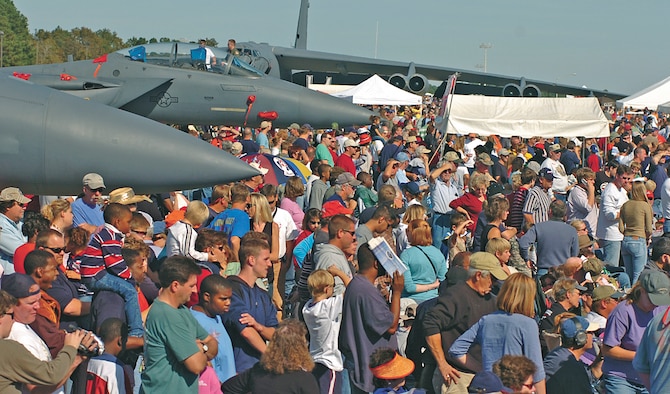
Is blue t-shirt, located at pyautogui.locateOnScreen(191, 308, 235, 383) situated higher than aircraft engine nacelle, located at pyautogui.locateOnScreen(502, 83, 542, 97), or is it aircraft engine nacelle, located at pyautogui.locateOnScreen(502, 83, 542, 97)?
aircraft engine nacelle, located at pyautogui.locateOnScreen(502, 83, 542, 97)

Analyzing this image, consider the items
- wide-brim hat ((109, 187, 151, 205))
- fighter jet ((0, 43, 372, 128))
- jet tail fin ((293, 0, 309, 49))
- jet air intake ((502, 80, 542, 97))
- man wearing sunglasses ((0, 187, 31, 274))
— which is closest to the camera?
man wearing sunglasses ((0, 187, 31, 274))

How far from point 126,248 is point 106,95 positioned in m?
8.64

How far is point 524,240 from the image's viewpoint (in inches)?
342

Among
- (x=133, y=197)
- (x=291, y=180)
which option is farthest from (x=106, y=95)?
(x=133, y=197)

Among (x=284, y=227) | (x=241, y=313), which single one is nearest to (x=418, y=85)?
(x=284, y=227)

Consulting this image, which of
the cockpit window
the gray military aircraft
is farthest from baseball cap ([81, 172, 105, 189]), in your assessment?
the gray military aircraft

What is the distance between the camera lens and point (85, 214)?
7598 millimetres

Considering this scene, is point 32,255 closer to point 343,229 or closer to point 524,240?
point 343,229

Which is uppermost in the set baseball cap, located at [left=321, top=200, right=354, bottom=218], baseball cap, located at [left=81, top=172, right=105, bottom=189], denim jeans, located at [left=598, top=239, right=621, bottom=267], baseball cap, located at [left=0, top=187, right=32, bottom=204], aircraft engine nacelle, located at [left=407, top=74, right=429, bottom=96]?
aircraft engine nacelle, located at [left=407, top=74, right=429, bottom=96]

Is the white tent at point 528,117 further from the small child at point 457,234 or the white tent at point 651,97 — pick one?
the white tent at point 651,97

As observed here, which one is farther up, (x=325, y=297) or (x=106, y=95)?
(x=106, y=95)

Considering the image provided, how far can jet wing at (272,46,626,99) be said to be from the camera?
33.1 m

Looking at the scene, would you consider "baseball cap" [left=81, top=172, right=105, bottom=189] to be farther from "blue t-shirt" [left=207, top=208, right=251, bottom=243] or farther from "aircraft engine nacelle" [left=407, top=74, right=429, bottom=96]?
"aircraft engine nacelle" [left=407, top=74, right=429, bottom=96]

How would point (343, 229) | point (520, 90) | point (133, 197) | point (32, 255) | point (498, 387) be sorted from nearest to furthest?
1. point (498, 387)
2. point (32, 255)
3. point (343, 229)
4. point (133, 197)
5. point (520, 90)
